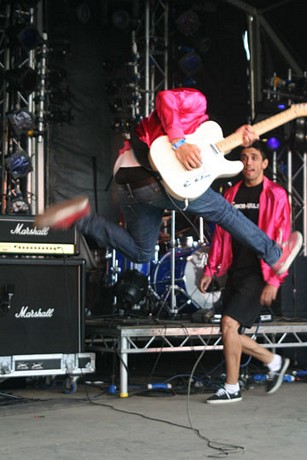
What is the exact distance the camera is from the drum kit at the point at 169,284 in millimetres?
7496

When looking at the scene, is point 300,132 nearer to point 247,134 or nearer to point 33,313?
point 33,313

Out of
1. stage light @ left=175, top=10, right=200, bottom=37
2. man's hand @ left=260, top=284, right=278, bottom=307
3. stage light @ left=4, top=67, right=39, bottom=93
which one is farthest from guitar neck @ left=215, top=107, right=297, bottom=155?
stage light @ left=175, top=10, right=200, bottom=37

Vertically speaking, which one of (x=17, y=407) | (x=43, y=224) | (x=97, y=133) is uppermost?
(x=97, y=133)

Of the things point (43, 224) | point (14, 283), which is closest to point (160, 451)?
point (43, 224)

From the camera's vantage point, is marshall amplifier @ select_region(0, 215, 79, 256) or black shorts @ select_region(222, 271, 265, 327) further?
marshall amplifier @ select_region(0, 215, 79, 256)

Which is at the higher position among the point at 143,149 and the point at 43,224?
the point at 143,149

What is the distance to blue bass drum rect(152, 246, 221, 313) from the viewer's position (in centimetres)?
773

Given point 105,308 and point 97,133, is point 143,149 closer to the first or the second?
point 105,308

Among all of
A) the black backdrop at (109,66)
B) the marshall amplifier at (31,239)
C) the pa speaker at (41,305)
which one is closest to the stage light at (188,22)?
the black backdrop at (109,66)

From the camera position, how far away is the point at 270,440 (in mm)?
4430

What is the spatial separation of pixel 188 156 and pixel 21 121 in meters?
4.89

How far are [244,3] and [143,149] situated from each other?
604 centimetres

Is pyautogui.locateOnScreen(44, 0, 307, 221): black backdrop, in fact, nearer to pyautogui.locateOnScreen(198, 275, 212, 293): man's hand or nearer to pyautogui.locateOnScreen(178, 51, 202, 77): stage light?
pyautogui.locateOnScreen(178, 51, 202, 77): stage light

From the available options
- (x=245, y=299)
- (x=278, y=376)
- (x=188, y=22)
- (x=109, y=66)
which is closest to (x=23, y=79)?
(x=109, y=66)
